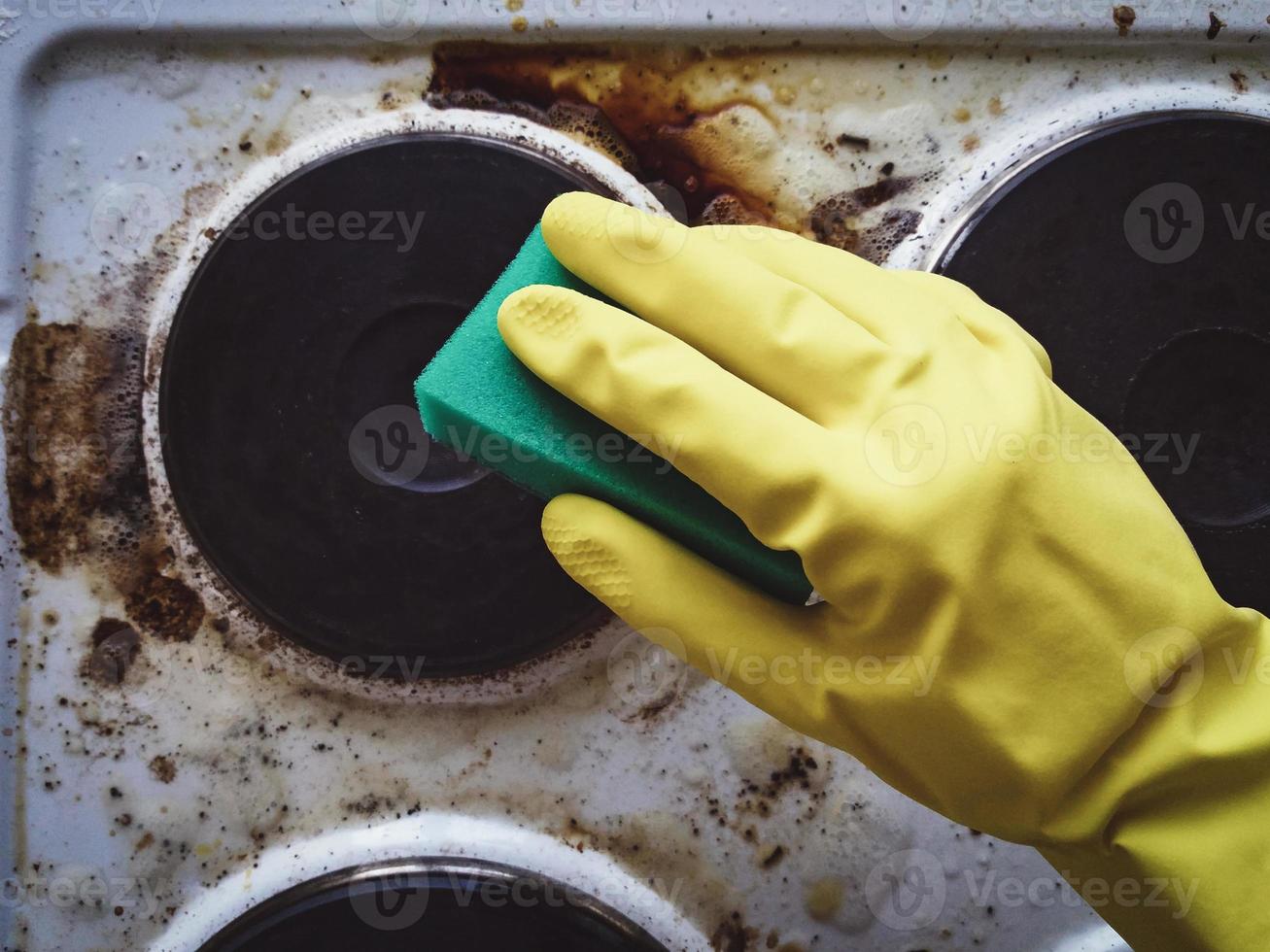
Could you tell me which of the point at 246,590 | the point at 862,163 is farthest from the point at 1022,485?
the point at 246,590

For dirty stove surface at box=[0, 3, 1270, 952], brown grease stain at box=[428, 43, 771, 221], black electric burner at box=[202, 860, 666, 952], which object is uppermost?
brown grease stain at box=[428, 43, 771, 221]

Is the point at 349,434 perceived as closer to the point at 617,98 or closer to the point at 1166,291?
the point at 617,98

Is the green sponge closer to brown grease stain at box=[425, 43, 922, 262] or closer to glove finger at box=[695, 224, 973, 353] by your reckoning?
glove finger at box=[695, 224, 973, 353]

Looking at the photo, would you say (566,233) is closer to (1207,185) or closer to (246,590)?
(246,590)

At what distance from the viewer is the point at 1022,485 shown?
720 millimetres

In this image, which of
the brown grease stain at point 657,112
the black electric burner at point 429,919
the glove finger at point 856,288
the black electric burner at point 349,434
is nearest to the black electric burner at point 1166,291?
the brown grease stain at point 657,112

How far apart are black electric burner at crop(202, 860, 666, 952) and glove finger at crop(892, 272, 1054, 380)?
75cm

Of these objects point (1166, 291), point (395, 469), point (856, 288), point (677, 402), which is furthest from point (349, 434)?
point (1166, 291)

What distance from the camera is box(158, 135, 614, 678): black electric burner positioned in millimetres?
1000

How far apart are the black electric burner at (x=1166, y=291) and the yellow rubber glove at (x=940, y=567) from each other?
256 millimetres

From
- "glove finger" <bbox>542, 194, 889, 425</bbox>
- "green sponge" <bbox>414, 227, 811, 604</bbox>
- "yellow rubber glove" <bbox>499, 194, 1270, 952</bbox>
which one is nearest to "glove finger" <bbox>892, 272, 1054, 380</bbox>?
"yellow rubber glove" <bbox>499, 194, 1270, 952</bbox>

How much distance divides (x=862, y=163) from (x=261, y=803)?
3.50 feet

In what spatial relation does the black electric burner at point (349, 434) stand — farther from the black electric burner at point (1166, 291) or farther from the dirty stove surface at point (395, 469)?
the black electric burner at point (1166, 291)

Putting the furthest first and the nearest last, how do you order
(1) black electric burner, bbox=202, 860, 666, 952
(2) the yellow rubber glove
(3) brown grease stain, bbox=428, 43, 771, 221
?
(3) brown grease stain, bbox=428, 43, 771, 221 → (1) black electric burner, bbox=202, 860, 666, 952 → (2) the yellow rubber glove
